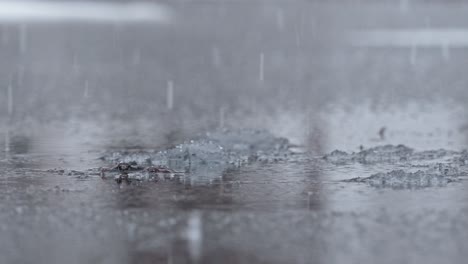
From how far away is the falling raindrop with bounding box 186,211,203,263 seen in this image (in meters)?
8.44

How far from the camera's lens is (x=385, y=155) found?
14.1 meters

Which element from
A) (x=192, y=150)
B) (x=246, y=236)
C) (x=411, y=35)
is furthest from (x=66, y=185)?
(x=411, y=35)

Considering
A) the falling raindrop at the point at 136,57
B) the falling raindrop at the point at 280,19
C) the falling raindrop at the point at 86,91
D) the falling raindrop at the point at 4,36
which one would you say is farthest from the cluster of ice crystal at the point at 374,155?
the falling raindrop at the point at 280,19

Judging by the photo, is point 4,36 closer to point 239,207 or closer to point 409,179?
point 409,179

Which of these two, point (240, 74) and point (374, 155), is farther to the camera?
point (240, 74)

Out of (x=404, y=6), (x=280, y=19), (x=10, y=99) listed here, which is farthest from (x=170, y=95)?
(x=404, y=6)

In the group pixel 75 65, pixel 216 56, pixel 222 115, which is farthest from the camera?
pixel 216 56

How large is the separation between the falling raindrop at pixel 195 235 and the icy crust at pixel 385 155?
4.18 metres

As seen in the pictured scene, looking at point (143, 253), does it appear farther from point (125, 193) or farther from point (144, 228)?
point (125, 193)

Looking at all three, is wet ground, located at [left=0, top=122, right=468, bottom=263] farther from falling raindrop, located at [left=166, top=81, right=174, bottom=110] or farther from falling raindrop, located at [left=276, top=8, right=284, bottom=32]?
falling raindrop, located at [left=276, top=8, right=284, bottom=32]

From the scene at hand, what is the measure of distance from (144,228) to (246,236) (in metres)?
0.97

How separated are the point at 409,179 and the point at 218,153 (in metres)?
2.86

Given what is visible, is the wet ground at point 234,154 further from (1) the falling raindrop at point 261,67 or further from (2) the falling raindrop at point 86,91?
(1) the falling raindrop at point 261,67

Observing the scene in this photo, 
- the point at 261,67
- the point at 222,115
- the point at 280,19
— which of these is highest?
the point at 280,19
